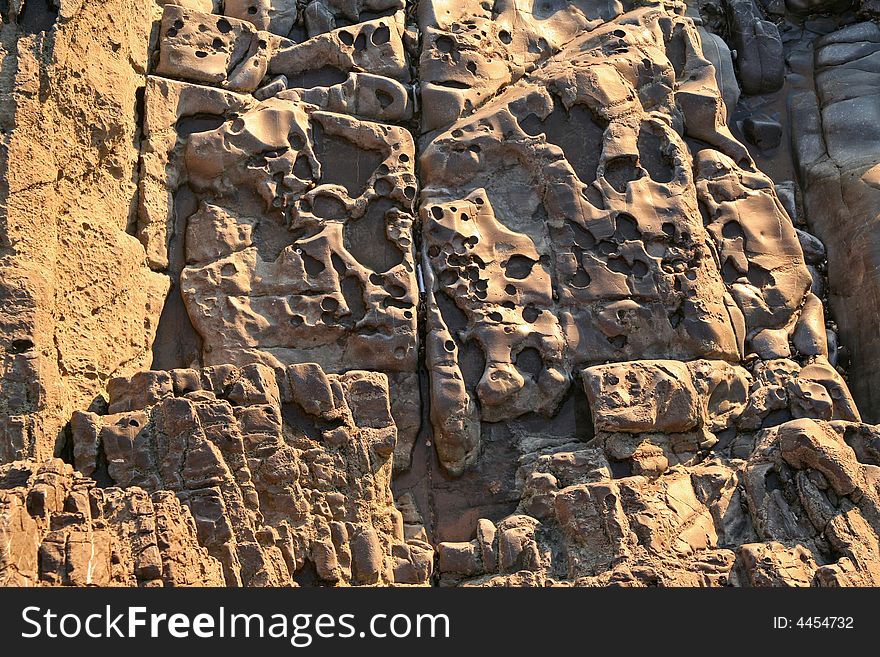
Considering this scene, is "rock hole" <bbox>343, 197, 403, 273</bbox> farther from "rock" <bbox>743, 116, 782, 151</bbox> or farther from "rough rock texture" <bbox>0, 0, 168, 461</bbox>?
"rock" <bbox>743, 116, 782, 151</bbox>

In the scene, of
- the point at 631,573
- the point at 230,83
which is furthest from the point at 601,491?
the point at 230,83

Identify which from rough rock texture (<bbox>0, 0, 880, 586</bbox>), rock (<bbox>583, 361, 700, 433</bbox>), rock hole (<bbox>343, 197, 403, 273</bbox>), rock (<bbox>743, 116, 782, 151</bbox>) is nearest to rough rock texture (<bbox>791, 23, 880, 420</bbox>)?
rough rock texture (<bbox>0, 0, 880, 586</bbox>)

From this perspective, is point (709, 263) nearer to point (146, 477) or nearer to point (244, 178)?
point (244, 178)

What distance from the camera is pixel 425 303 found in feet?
32.0

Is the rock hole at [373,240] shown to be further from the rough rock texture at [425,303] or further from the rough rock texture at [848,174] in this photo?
the rough rock texture at [848,174]

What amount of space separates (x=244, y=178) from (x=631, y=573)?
4.11 meters

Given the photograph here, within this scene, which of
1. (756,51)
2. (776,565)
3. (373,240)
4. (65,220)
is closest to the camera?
(776,565)

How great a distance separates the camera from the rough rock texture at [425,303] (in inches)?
322

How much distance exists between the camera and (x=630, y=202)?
10219 millimetres

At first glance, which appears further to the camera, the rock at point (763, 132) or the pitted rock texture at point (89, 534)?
the rock at point (763, 132)

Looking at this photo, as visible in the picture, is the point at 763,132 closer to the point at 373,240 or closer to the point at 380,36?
the point at 380,36

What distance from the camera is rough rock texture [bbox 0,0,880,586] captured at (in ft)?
26.8

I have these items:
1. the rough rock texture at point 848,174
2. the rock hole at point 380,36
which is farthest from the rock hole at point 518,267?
the rough rock texture at point 848,174

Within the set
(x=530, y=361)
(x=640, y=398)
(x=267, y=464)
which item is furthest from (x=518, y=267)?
(x=267, y=464)
